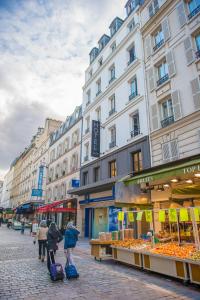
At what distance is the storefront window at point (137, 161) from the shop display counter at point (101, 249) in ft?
18.7

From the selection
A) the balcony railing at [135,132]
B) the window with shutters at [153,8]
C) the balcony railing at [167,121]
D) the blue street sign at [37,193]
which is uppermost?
the window with shutters at [153,8]

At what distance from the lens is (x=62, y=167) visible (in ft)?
88.5

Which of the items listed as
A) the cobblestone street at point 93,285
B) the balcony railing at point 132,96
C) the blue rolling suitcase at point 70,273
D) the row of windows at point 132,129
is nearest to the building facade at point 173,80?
the balcony railing at point 132,96

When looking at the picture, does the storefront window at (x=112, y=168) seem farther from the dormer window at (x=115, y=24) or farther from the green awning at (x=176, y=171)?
the dormer window at (x=115, y=24)

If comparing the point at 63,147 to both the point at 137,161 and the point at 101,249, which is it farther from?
the point at 101,249

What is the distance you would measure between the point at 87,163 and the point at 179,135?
35.2 ft

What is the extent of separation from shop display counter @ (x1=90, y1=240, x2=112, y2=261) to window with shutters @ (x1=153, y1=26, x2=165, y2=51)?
41.6ft

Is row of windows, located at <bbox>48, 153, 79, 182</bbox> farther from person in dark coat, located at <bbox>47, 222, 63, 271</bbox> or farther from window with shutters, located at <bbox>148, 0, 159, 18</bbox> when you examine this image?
person in dark coat, located at <bbox>47, 222, 63, 271</bbox>

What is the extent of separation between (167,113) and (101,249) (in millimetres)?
8550

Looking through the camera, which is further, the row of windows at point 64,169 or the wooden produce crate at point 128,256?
the row of windows at point 64,169

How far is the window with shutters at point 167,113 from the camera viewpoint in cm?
1227

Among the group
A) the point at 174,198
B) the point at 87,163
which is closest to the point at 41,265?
the point at 174,198

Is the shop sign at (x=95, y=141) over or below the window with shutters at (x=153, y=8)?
below

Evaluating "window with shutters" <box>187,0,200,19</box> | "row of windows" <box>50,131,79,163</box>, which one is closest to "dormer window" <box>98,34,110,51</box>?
"row of windows" <box>50,131,79,163</box>
